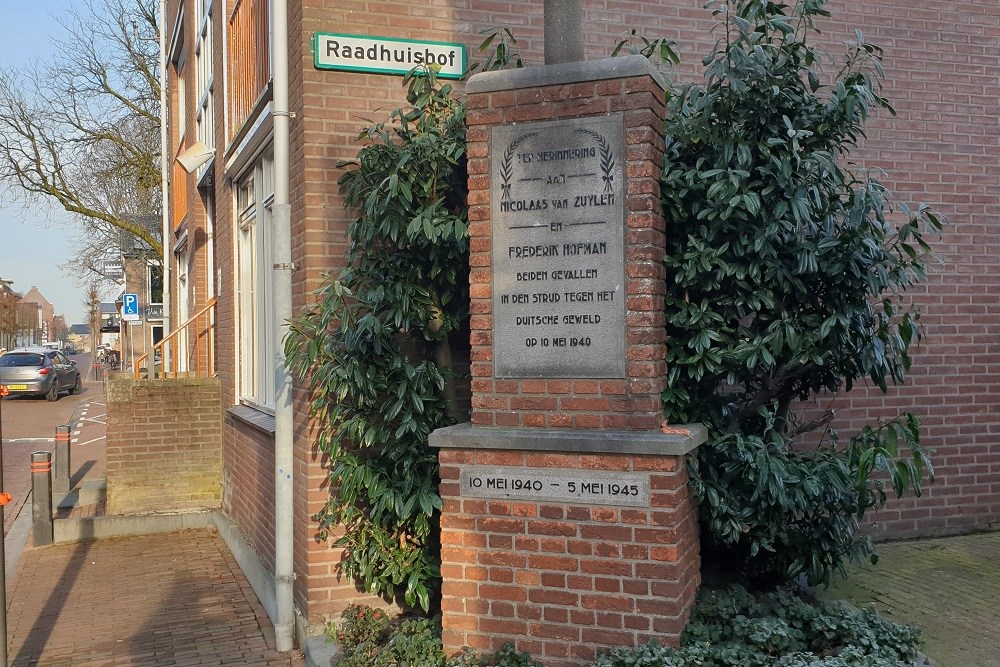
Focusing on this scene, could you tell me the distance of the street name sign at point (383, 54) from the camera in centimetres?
560

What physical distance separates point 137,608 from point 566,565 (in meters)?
4.31

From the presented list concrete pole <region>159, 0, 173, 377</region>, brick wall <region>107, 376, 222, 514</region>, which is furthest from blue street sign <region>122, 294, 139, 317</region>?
brick wall <region>107, 376, 222, 514</region>

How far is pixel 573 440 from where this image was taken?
4152 millimetres

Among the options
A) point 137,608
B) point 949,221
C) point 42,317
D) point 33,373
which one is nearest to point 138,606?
point 137,608

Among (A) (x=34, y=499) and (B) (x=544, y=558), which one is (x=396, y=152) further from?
(A) (x=34, y=499)

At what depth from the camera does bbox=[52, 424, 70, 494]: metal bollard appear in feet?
38.4

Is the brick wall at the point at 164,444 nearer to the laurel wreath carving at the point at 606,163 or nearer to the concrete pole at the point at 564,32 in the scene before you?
the concrete pole at the point at 564,32

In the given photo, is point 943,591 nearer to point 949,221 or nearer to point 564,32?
point 949,221

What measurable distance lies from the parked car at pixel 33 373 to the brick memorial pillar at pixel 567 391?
92.8 ft

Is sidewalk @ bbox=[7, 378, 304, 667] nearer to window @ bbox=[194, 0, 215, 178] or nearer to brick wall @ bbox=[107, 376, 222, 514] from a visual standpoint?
brick wall @ bbox=[107, 376, 222, 514]

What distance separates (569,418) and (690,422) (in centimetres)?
69

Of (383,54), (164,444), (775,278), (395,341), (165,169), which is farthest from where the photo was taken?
(165,169)

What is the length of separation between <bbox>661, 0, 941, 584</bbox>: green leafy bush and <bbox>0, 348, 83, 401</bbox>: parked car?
2890 cm

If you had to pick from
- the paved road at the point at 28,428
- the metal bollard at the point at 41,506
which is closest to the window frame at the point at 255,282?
the paved road at the point at 28,428
